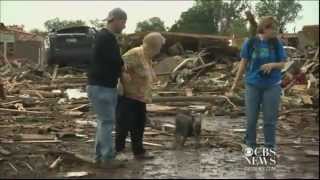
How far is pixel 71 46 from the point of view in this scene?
29375 millimetres

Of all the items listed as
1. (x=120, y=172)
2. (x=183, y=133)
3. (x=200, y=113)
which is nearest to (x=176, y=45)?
(x=200, y=113)

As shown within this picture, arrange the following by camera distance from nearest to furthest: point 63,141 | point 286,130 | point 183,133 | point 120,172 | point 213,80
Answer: point 120,172
point 183,133
point 63,141
point 286,130
point 213,80

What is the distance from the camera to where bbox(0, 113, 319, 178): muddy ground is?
828cm

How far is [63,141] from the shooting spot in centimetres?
1123

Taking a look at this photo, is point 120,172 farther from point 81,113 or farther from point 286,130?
point 81,113

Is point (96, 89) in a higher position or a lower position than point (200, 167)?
higher

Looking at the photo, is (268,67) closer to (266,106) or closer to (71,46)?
(266,106)

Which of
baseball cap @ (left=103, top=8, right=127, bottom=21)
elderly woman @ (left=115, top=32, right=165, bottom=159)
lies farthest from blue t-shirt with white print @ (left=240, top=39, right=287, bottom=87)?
baseball cap @ (left=103, top=8, right=127, bottom=21)

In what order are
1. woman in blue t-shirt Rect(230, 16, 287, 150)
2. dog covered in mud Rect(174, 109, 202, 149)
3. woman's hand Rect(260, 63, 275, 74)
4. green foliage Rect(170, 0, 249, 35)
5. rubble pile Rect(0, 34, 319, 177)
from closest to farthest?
woman's hand Rect(260, 63, 275, 74), woman in blue t-shirt Rect(230, 16, 287, 150), rubble pile Rect(0, 34, 319, 177), dog covered in mud Rect(174, 109, 202, 149), green foliage Rect(170, 0, 249, 35)

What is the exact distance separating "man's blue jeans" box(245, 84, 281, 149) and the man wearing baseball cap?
177 cm

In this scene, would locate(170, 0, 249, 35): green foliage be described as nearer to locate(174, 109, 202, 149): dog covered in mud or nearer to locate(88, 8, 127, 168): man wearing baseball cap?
locate(174, 109, 202, 149): dog covered in mud

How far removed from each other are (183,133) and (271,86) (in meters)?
1.92

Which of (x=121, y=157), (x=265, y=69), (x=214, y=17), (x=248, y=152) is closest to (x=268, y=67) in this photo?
(x=265, y=69)

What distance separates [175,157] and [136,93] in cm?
101
